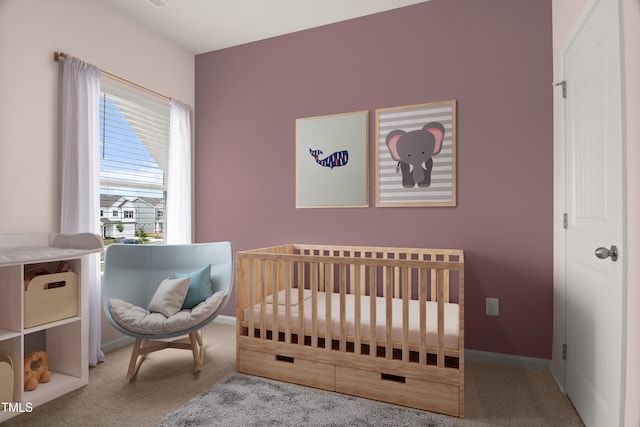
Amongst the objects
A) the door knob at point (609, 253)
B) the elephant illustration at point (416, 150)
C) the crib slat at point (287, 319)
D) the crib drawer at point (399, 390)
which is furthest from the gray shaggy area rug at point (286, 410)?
the elephant illustration at point (416, 150)

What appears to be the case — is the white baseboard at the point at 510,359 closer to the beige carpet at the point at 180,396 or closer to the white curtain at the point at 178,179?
the beige carpet at the point at 180,396

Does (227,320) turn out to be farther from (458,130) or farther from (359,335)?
(458,130)

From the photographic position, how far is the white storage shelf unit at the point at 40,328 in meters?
1.75

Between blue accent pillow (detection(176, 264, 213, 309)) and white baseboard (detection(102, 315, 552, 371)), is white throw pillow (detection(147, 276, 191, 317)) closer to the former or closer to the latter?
blue accent pillow (detection(176, 264, 213, 309))

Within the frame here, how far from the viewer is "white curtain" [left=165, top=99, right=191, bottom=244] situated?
123 inches

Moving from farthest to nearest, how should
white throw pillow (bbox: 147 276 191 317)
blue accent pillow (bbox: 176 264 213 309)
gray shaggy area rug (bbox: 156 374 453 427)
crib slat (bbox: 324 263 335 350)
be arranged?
1. blue accent pillow (bbox: 176 264 213 309)
2. white throw pillow (bbox: 147 276 191 317)
3. crib slat (bbox: 324 263 335 350)
4. gray shaggy area rug (bbox: 156 374 453 427)

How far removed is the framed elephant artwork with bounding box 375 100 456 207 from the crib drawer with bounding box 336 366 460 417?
1.22 meters

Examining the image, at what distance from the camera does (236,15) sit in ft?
9.03

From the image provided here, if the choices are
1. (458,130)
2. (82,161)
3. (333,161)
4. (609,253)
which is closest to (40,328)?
(82,161)

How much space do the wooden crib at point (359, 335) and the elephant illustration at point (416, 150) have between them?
0.56m

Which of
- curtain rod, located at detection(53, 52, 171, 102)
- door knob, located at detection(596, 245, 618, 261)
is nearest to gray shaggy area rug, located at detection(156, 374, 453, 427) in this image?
door knob, located at detection(596, 245, 618, 261)

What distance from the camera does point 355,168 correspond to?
279cm

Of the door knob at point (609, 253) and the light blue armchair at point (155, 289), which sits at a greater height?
the door knob at point (609, 253)

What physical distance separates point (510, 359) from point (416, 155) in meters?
1.50
